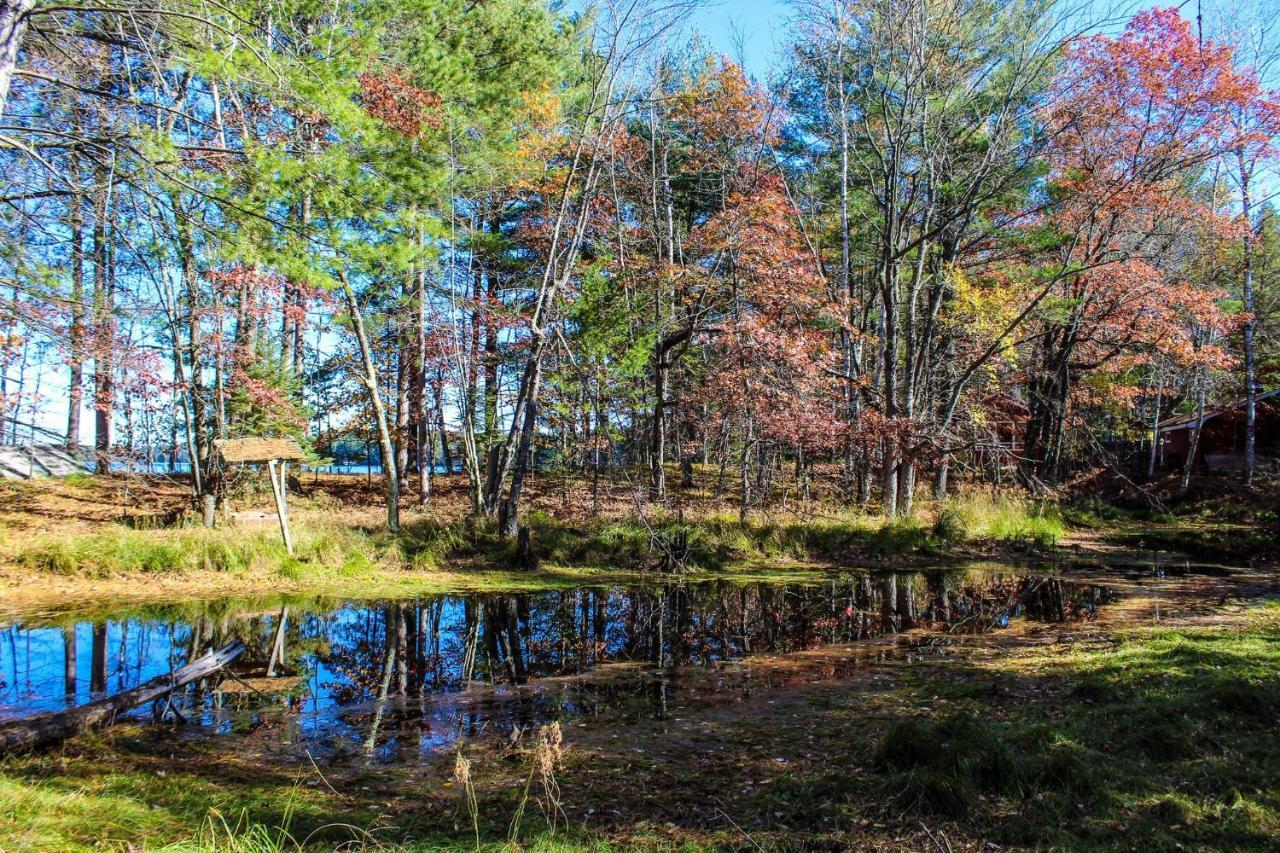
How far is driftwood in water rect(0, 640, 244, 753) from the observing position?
4371 mm

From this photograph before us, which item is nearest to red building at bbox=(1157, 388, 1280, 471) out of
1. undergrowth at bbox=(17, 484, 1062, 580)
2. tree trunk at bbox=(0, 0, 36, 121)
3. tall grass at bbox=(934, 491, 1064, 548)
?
tall grass at bbox=(934, 491, 1064, 548)

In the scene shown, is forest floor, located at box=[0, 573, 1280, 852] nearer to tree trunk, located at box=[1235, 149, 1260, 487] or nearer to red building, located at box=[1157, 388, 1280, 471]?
tree trunk, located at box=[1235, 149, 1260, 487]

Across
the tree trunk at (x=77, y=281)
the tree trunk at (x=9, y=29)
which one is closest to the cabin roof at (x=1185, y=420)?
the tree trunk at (x=77, y=281)

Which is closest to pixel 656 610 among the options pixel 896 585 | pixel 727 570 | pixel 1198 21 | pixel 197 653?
pixel 727 570

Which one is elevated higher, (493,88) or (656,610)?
(493,88)

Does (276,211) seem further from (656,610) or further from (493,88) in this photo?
(493,88)

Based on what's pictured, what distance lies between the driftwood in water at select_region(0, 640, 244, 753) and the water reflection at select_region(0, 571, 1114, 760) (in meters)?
0.32

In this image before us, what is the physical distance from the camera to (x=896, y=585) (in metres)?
12.3

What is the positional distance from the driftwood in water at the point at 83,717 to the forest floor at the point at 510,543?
5.39 metres

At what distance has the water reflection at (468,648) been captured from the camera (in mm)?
5812

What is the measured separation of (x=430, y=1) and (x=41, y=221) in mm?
6915

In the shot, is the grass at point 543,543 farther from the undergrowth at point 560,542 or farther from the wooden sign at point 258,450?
the wooden sign at point 258,450

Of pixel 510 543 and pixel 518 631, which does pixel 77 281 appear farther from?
pixel 510 543

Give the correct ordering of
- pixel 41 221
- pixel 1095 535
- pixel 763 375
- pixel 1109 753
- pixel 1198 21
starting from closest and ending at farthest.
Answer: pixel 1109 753 < pixel 41 221 < pixel 763 375 < pixel 1198 21 < pixel 1095 535
